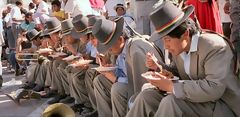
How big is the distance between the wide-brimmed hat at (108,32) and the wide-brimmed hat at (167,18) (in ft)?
3.23

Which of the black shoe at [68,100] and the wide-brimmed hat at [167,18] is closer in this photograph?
the wide-brimmed hat at [167,18]

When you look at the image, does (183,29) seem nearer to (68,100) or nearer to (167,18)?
(167,18)

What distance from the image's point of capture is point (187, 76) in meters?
3.28

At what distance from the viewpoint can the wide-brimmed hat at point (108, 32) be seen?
13.2 ft

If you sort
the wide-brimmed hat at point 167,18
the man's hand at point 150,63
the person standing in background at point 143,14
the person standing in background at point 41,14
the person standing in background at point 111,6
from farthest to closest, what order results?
the person standing in background at point 41,14 < the person standing in background at point 111,6 < the person standing in background at point 143,14 < the man's hand at point 150,63 < the wide-brimmed hat at point 167,18

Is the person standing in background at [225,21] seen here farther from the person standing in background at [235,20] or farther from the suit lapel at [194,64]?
the suit lapel at [194,64]

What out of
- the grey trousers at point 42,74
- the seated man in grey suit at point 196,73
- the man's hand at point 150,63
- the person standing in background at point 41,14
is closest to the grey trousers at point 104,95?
the man's hand at point 150,63

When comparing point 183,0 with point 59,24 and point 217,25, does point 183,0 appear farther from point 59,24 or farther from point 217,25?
point 59,24

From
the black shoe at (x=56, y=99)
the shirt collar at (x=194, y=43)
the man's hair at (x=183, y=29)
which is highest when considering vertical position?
the man's hair at (x=183, y=29)

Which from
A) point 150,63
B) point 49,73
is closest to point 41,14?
point 49,73

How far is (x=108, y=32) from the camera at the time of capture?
4.05 metres

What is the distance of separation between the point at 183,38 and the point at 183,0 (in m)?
1.40

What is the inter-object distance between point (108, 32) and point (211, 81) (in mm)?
1417

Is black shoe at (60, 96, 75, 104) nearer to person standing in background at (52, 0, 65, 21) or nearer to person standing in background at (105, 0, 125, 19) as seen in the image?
person standing in background at (105, 0, 125, 19)
